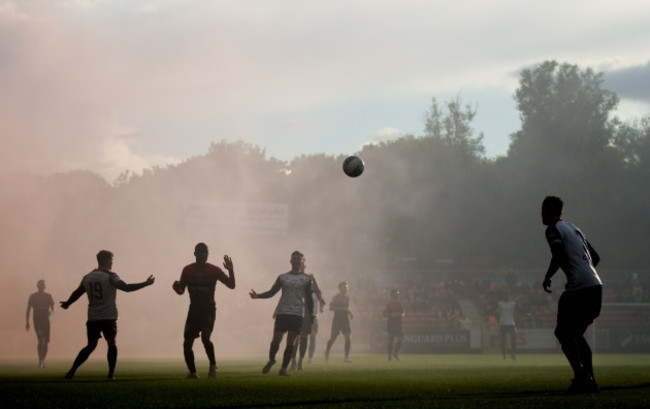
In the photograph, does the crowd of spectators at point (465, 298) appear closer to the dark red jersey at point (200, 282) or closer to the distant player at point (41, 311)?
the distant player at point (41, 311)

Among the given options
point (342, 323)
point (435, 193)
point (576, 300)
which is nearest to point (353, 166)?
point (576, 300)

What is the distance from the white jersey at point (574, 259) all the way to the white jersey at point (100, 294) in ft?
23.9

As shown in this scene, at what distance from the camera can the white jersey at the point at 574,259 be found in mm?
9820

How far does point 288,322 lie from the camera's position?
16016 millimetres

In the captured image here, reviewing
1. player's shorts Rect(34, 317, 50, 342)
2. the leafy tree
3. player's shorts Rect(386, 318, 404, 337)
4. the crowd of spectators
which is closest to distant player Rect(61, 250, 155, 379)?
player's shorts Rect(34, 317, 50, 342)

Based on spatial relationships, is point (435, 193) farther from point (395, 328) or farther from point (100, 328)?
point (100, 328)

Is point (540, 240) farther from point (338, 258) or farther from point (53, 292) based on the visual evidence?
point (53, 292)

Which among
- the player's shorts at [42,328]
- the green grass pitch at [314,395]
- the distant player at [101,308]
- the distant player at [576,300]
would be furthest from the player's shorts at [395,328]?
the distant player at [576,300]

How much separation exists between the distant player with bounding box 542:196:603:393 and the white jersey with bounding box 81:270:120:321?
730 cm

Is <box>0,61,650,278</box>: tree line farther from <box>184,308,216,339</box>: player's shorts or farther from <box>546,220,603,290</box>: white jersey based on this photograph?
<box>546,220,603,290</box>: white jersey

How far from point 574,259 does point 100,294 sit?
7.75 metres

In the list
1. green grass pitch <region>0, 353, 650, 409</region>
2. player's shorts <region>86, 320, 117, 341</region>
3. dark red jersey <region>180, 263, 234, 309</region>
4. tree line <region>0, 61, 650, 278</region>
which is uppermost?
tree line <region>0, 61, 650, 278</region>

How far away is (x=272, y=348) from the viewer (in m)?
16.2

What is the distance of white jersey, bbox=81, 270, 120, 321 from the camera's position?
13.7 m
